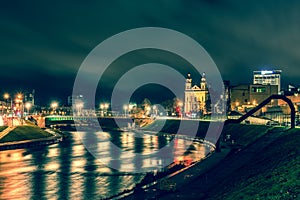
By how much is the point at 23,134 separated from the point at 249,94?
87.0 meters

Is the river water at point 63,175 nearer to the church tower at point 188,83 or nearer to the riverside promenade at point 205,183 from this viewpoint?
the riverside promenade at point 205,183

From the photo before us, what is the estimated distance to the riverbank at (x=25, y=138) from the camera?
252ft

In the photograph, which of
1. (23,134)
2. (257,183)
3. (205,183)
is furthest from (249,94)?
(257,183)

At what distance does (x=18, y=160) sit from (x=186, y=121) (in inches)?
2832

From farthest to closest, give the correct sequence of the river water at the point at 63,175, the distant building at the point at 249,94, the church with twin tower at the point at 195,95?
the church with twin tower at the point at 195,95
the distant building at the point at 249,94
the river water at the point at 63,175

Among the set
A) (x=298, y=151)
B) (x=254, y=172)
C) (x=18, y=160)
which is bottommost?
(x=18, y=160)

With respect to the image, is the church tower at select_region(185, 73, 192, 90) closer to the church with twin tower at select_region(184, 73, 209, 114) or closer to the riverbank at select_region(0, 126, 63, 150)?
the church with twin tower at select_region(184, 73, 209, 114)

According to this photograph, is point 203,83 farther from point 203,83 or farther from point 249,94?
point 249,94

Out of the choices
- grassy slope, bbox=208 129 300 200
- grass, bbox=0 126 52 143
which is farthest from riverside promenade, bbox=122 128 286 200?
grass, bbox=0 126 52 143

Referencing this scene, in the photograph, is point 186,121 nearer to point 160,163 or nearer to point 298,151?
point 160,163

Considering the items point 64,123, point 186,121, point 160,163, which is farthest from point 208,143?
point 64,123

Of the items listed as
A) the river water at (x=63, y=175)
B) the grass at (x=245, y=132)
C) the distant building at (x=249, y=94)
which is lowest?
the river water at (x=63, y=175)

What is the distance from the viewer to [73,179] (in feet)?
136

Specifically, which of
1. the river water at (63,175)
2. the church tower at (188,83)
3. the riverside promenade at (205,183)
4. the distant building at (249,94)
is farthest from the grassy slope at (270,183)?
the church tower at (188,83)
